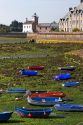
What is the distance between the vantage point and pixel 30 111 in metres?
28.1

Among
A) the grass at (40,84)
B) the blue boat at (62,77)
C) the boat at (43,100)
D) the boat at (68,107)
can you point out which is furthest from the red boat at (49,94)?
the blue boat at (62,77)

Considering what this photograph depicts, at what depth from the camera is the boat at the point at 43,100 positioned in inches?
1281

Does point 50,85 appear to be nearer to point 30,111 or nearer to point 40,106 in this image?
point 40,106

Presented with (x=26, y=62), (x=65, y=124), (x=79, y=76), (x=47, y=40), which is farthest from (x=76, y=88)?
(x=47, y=40)

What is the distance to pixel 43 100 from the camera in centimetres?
3297

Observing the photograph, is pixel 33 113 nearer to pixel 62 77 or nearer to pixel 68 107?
pixel 68 107

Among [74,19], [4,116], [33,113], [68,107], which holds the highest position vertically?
[74,19]

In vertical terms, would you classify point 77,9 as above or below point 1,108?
above

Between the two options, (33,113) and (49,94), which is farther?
(49,94)

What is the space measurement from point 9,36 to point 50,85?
117468mm

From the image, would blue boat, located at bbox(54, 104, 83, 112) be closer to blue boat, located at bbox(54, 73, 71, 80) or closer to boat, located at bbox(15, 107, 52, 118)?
boat, located at bbox(15, 107, 52, 118)

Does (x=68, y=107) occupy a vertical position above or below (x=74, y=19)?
below

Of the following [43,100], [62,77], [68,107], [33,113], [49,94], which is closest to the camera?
[33,113]

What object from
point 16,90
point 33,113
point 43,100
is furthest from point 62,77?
point 33,113
